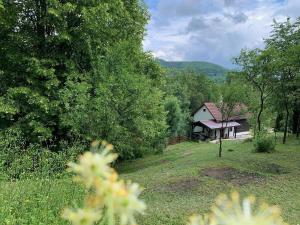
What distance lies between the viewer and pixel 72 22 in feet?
55.9

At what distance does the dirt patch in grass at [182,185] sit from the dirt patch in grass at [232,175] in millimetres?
1001

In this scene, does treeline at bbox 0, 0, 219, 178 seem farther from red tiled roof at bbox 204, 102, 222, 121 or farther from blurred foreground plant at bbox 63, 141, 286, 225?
red tiled roof at bbox 204, 102, 222, 121

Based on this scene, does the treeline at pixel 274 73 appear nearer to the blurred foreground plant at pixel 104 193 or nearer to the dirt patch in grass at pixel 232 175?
the dirt patch in grass at pixel 232 175

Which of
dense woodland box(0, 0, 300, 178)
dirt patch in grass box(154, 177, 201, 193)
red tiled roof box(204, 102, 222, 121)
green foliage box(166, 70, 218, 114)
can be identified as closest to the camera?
dirt patch in grass box(154, 177, 201, 193)

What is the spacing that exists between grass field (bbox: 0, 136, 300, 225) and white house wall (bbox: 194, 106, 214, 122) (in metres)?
36.3

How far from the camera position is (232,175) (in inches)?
530

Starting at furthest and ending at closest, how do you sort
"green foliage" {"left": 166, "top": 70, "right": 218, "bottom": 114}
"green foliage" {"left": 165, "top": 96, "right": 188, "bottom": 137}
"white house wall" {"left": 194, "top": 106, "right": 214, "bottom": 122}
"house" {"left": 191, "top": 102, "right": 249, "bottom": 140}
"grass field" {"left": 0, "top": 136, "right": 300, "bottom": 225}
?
1. "green foliage" {"left": 166, "top": 70, "right": 218, "bottom": 114}
2. "white house wall" {"left": 194, "top": 106, "right": 214, "bottom": 122}
3. "house" {"left": 191, "top": 102, "right": 249, "bottom": 140}
4. "green foliage" {"left": 165, "top": 96, "right": 188, "bottom": 137}
5. "grass field" {"left": 0, "top": 136, "right": 300, "bottom": 225}

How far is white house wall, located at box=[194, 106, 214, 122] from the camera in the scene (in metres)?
54.9

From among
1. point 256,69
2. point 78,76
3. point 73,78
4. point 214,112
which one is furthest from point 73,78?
point 214,112

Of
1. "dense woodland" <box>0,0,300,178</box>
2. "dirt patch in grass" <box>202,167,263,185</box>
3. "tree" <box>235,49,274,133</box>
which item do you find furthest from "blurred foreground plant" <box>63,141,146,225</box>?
"tree" <box>235,49,274,133</box>

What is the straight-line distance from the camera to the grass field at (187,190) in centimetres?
730

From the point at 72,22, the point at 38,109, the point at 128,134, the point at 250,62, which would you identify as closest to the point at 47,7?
the point at 72,22

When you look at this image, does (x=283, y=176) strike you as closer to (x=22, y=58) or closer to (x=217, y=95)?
(x=217, y=95)

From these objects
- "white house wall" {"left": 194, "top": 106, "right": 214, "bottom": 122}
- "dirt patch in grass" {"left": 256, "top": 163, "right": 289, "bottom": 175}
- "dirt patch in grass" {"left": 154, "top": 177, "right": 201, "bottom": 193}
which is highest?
"white house wall" {"left": 194, "top": 106, "right": 214, "bottom": 122}
